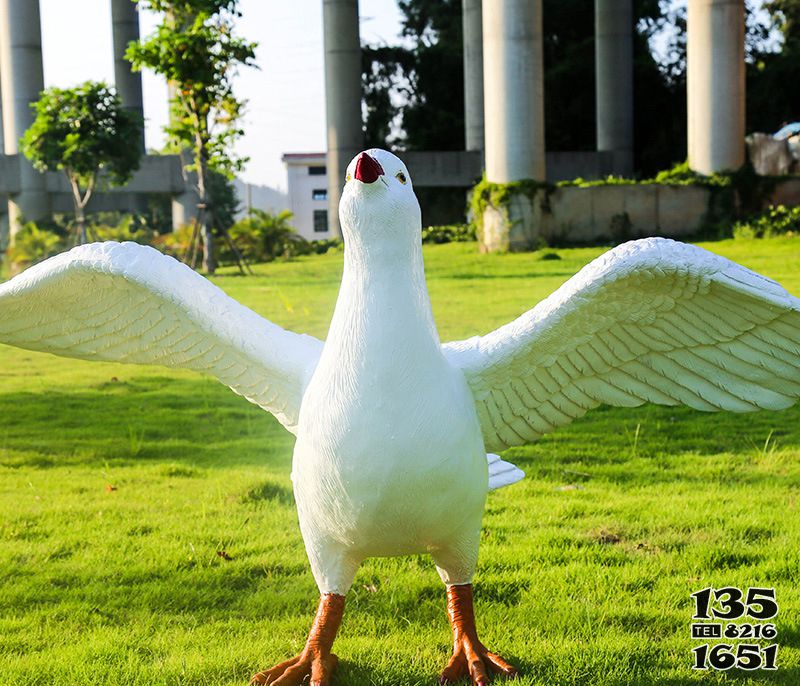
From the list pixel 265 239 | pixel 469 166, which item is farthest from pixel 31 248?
pixel 469 166

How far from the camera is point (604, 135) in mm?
25844

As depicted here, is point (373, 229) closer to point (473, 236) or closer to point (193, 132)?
point (193, 132)

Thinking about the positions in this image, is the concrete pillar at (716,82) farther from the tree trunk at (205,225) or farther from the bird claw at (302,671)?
the bird claw at (302,671)

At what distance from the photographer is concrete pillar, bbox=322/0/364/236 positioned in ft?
78.8

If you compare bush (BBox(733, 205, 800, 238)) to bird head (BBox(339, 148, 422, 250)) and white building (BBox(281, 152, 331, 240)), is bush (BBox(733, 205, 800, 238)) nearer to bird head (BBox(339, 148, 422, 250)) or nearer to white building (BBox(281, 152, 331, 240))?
bird head (BBox(339, 148, 422, 250))

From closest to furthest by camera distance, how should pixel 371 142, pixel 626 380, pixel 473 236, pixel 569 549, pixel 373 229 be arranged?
pixel 373 229 → pixel 626 380 → pixel 569 549 → pixel 473 236 → pixel 371 142

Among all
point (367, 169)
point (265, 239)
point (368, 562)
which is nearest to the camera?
point (367, 169)

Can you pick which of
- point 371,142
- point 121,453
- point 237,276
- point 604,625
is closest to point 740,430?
point 604,625

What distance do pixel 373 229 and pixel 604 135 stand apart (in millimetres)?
24427

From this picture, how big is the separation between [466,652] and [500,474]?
66 centimetres

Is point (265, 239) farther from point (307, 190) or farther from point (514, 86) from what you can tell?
point (307, 190)

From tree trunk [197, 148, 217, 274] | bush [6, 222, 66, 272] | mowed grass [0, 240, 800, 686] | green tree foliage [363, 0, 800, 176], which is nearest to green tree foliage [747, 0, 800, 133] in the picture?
green tree foliage [363, 0, 800, 176]

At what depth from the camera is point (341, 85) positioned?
24344mm

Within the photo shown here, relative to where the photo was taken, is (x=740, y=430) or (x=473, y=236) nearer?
(x=740, y=430)
